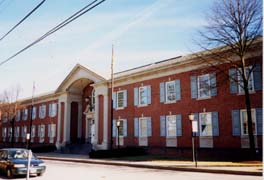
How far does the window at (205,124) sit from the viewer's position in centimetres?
2669

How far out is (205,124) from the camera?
27.1m

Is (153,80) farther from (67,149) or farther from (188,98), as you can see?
(67,149)

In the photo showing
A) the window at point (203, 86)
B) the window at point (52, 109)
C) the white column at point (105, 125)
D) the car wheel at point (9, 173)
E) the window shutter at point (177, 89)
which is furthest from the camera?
the window at point (52, 109)

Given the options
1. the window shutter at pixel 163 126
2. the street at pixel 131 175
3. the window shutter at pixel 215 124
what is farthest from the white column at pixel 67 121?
the street at pixel 131 175

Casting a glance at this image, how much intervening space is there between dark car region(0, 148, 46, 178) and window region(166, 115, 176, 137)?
15.3 meters

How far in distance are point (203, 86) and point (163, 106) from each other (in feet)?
16.1

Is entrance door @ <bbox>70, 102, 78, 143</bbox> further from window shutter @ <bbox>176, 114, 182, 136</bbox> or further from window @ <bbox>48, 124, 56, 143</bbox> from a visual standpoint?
window shutter @ <bbox>176, 114, 182, 136</bbox>

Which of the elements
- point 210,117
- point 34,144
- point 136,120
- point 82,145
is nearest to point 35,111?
point 34,144

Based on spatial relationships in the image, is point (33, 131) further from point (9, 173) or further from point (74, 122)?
point (9, 173)

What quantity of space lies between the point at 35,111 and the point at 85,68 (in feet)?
54.2

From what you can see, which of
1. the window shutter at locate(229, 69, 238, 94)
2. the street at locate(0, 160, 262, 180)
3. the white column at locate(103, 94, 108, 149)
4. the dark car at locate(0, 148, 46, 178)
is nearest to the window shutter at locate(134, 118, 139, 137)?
the white column at locate(103, 94, 108, 149)

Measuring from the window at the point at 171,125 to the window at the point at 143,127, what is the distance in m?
2.95

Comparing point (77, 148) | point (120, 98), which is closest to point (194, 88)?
point (120, 98)

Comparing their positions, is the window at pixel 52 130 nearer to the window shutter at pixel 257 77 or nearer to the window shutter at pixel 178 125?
the window shutter at pixel 178 125
